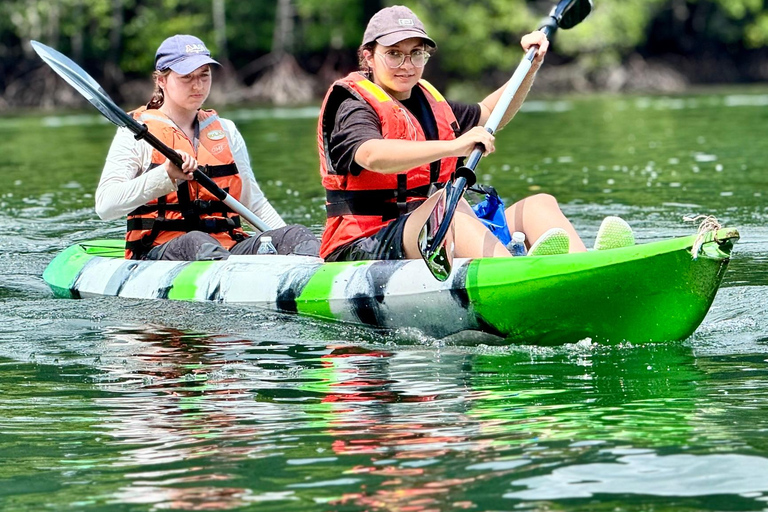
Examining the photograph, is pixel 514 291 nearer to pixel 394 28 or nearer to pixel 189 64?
pixel 394 28

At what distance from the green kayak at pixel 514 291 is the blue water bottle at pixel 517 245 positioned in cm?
24

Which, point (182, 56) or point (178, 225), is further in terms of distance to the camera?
point (178, 225)

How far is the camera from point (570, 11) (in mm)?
5762

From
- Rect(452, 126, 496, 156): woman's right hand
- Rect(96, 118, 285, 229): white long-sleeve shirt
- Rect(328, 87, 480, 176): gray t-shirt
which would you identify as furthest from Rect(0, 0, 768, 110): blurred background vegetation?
Rect(452, 126, 496, 156): woman's right hand

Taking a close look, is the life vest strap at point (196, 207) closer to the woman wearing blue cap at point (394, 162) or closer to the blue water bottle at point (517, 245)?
the woman wearing blue cap at point (394, 162)

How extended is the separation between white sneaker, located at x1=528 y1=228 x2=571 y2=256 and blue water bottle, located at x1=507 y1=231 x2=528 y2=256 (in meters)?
0.16

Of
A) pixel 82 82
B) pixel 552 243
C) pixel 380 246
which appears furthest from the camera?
pixel 82 82

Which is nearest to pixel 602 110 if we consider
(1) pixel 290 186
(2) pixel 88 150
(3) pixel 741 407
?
(2) pixel 88 150

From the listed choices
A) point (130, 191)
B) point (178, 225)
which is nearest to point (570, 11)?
point (178, 225)

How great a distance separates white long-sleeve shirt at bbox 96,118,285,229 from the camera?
17.2 feet

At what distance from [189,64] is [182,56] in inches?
2.2

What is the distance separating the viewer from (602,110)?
74.8 feet

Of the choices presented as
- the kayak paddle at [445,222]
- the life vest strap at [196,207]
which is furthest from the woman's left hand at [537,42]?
the life vest strap at [196,207]

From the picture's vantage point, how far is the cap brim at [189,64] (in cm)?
532
